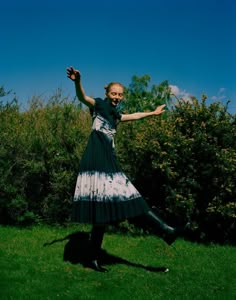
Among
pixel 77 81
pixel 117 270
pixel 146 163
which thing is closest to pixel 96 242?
pixel 117 270

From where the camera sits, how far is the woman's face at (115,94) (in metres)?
5.27

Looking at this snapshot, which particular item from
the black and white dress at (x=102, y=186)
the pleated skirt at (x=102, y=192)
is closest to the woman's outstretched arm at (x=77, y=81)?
the black and white dress at (x=102, y=186)

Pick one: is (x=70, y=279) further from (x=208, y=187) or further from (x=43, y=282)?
(x=208, y=187)

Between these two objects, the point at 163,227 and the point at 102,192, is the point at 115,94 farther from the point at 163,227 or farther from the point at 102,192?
the point at 163,227

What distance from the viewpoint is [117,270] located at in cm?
534

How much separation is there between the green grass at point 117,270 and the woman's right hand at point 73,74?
2.30m

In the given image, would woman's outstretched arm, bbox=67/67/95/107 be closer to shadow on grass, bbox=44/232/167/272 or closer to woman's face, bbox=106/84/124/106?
woman's face, bbox=106/84/124/106

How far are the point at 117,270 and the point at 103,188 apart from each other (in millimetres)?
1148

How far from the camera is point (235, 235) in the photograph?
750 centimetres

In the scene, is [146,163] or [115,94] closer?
[115,94]

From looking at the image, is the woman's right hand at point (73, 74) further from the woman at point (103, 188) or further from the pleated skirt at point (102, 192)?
the pleated skirt at point (102, 192)

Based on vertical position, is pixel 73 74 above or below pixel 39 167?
above

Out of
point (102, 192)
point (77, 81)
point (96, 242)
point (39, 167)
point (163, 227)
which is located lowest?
point (96, 242)

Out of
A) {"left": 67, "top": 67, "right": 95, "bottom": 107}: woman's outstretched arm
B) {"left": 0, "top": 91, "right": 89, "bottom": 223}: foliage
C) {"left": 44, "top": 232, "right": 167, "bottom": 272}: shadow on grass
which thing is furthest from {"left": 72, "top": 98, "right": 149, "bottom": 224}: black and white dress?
{"left": 0, "top": 91, "right": 89, "bottom": 223}: foliage
